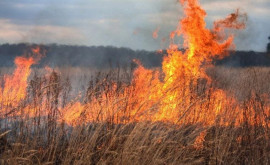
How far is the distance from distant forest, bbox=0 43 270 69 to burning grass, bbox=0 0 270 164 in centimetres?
4587

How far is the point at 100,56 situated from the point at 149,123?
71.8 metres

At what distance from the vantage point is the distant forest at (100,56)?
59812 millimetres

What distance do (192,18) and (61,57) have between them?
61.0 m

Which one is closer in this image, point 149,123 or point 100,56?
point 149,123

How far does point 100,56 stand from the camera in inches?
3031

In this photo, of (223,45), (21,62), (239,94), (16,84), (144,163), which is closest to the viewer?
(144,163)

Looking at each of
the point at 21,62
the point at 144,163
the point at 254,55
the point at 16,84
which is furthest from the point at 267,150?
the point at 254,55

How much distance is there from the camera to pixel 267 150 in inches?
223

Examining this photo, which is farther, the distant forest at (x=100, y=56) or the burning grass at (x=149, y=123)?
the distant forest at (x=100, y=56)

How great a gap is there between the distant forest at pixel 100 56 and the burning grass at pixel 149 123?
150 ft

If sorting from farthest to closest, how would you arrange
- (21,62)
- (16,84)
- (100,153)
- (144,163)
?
(21,62) → (16,84) → (100,153) → (144,163)

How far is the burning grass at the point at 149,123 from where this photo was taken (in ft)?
16.3

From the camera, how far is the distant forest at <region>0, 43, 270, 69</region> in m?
59.8

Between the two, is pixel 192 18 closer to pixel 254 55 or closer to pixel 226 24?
pixel 226 24
